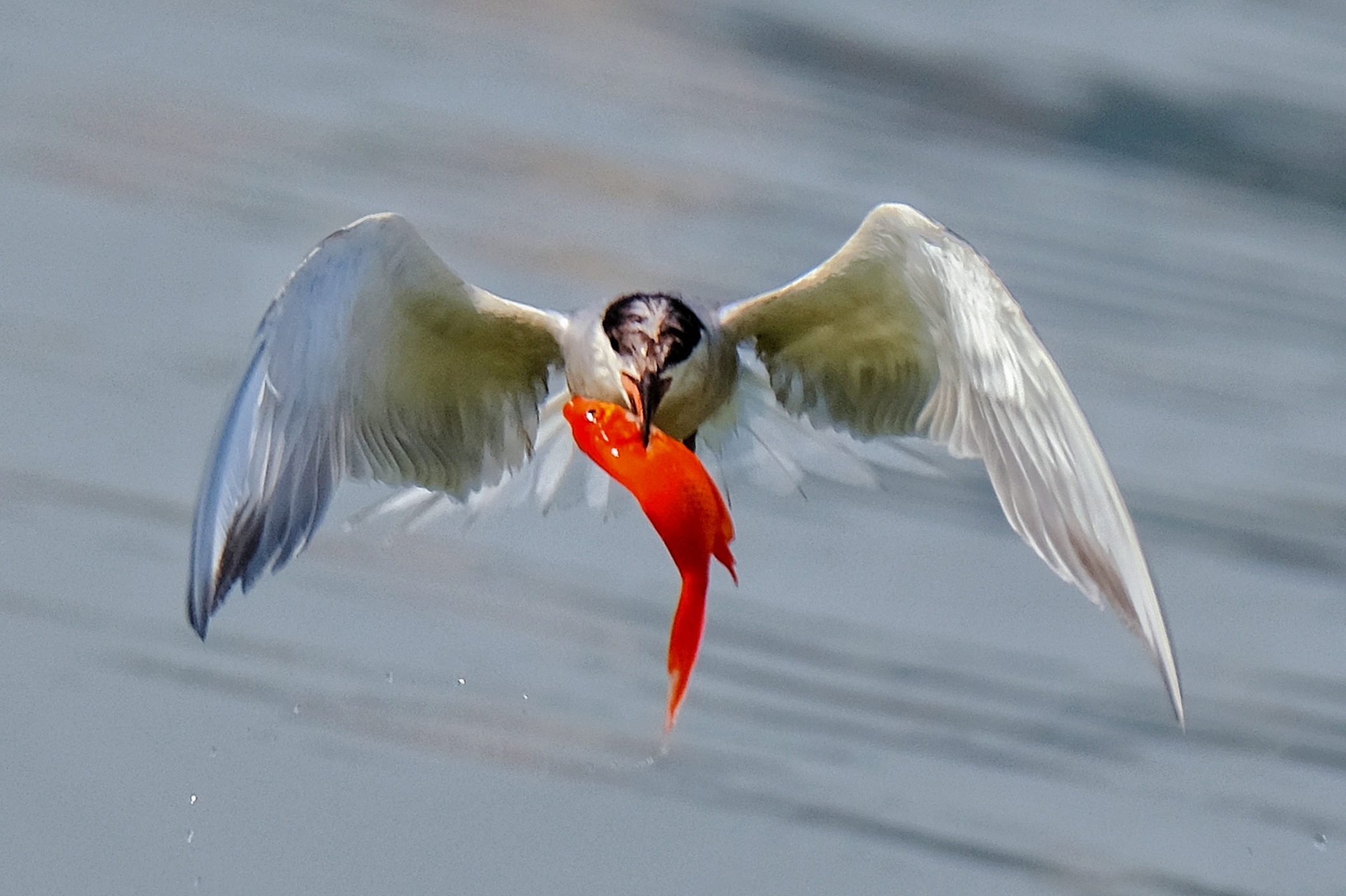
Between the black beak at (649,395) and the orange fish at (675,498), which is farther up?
the black beak at (649,395)

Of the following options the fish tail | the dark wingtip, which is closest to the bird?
the dark wingtip

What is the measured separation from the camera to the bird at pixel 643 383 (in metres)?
3.68

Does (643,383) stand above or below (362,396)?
above

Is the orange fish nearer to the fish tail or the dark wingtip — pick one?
the fish tail

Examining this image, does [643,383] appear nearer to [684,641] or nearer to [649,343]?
[649,343]

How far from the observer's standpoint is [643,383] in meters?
3.87

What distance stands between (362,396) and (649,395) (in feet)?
1.91

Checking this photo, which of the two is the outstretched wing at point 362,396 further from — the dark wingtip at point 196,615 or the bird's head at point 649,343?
the bird's head at point 649,343

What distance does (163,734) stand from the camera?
14.4ft

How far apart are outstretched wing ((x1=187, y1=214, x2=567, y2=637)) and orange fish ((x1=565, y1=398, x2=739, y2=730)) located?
341mm

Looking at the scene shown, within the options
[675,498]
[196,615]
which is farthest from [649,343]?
[196,615]

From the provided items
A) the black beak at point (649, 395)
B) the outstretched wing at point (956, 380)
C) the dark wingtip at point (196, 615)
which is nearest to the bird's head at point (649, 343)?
the black beak at point (649, 395)

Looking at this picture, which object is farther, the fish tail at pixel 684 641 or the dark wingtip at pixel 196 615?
the fish tail at pixel 684 641

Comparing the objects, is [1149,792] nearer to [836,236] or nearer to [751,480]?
[751,480]
